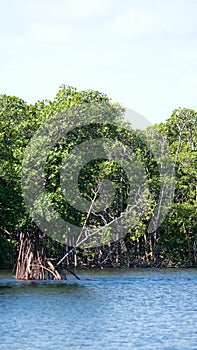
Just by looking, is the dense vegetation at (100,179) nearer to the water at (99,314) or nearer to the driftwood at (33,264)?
the driftwood at (33,264)

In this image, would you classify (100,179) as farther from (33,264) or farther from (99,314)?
(99,314)

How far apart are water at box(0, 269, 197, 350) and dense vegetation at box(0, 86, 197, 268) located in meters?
4.99

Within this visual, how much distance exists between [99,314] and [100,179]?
89.4 feet

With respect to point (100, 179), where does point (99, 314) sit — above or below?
below

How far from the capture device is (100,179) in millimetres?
61156

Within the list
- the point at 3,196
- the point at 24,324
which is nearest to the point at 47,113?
the point at 3,196

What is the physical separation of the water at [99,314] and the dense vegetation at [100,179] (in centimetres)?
499

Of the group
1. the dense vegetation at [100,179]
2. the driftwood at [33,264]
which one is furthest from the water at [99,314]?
the dense vegetation at [100,179]

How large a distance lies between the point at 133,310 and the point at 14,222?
14.9 meters

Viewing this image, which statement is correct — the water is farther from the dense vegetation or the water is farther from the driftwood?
the dense vegetation

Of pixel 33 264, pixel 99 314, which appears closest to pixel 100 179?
Result: pixel 33 264

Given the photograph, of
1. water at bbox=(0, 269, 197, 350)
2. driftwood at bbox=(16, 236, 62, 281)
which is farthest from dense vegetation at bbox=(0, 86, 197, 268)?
water at bbox=(0, 269, 197, 350)

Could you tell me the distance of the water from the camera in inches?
1092

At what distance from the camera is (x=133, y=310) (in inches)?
1425
